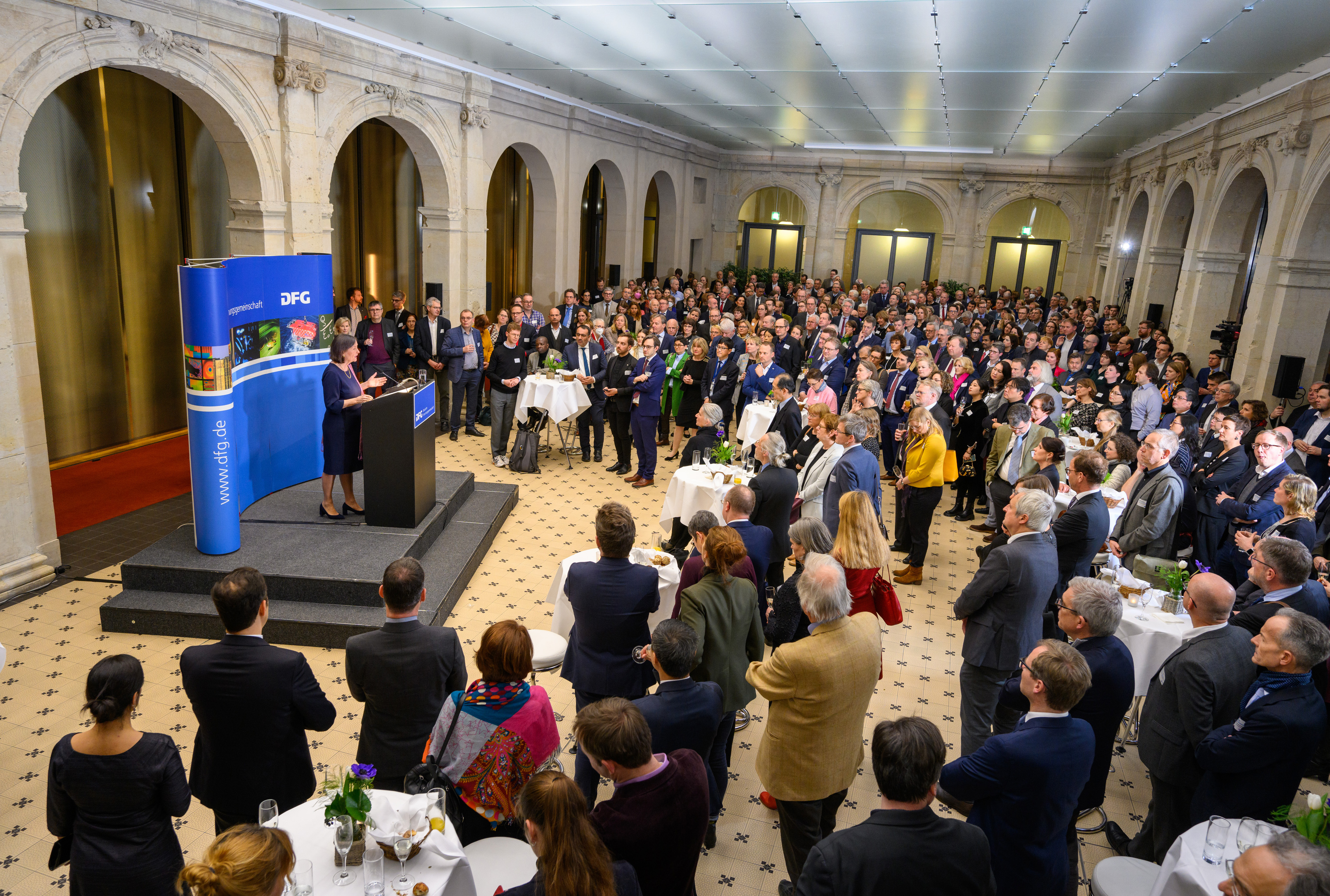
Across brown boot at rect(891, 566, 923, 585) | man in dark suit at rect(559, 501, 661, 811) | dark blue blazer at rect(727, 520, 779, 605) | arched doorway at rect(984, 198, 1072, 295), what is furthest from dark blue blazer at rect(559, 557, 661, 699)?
arched doorway at rect(984, 198, 1072, 295)

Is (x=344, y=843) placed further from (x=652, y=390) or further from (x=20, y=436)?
(x=652, y=390)

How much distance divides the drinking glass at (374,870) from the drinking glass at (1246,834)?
2.94 m

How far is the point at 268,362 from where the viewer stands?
7.19 meters

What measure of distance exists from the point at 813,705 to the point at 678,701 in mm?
603

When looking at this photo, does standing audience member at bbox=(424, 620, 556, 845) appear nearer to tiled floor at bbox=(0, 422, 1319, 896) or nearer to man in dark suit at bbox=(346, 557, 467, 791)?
man in dark suit at bbox=(346, 557, 467, 791)

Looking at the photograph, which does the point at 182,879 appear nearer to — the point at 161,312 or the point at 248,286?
the point at 248,286

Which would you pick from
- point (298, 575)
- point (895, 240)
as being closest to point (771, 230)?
point (895, 240)

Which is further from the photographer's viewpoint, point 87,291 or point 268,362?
point 87,291

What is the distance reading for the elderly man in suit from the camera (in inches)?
231

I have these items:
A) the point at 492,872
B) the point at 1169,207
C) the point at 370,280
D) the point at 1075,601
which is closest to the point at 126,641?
the point at 492,872

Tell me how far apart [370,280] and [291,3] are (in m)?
6.25

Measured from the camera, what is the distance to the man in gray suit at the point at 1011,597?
165 inches

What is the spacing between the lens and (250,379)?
6945mm

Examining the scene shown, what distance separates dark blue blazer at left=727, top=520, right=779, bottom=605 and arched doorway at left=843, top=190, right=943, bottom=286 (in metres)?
21.2
